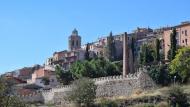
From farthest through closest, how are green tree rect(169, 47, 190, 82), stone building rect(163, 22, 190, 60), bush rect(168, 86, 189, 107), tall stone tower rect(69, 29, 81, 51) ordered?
tall stone tower rect(69, 29, 81, 51)
stone building rect(163, 22, 190, 60)
green tree rect(169, 47, 190, 82)
bush rect(168, 86, 189, 107)

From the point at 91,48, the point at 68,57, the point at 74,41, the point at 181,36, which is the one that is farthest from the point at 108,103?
the point at 74,41

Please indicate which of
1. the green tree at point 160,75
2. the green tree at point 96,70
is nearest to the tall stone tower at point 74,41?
the green tree at point 96,70

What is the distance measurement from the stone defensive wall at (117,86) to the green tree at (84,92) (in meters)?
3.79

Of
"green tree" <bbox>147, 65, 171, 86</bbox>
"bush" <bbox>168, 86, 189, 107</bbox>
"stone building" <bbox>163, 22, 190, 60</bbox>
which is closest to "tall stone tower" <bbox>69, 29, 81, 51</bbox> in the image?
"stone building" <bbox>163, 22, 190, 60</bbox>

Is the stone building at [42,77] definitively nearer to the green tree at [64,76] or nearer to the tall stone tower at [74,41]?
the green tree at [64,76]

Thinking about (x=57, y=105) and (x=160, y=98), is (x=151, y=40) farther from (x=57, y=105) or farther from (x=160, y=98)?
(x=160, y=98)

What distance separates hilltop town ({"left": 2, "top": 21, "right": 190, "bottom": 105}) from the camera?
268 feet

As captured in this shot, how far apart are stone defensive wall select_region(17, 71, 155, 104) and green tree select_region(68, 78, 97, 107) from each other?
3.79 metres

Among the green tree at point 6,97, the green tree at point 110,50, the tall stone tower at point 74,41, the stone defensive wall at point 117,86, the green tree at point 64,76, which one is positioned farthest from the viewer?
the tall stone tower at point 74,41

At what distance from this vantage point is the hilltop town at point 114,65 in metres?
81.6

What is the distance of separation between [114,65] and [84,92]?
18.2 meters

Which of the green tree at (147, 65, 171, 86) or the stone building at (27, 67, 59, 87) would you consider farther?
the stone building at (27, 67, 59, 87)

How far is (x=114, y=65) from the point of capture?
95438 millimetres

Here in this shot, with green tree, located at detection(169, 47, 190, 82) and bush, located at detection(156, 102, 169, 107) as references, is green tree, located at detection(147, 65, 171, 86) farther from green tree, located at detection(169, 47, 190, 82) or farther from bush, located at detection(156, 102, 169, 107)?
bush, located at detection(156, 102, 169, 107)
